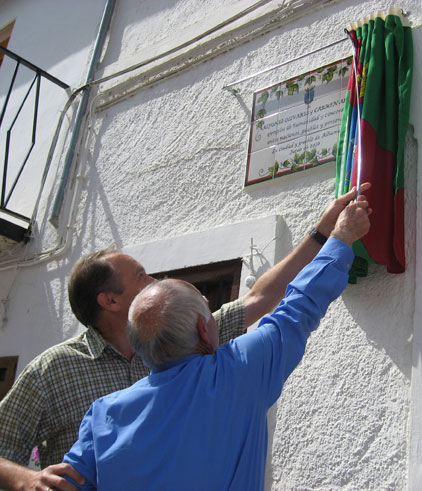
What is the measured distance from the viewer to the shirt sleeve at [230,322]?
2.54 m

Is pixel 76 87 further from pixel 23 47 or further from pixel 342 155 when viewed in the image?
pixel 342 155

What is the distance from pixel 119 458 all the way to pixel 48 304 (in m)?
3.00

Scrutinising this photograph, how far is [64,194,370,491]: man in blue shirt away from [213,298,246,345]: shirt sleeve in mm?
727

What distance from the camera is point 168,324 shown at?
1.68 metres

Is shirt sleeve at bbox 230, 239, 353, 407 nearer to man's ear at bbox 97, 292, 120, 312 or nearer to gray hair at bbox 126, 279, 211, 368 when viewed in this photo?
gray hair at bbox 126, 279, 211, 368

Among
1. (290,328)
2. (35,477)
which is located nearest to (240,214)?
(290,328)

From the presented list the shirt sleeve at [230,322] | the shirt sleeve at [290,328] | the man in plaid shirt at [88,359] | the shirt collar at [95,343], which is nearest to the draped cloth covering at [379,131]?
the man in plaid shirt at [88,359]

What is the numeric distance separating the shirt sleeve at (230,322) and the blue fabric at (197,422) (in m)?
0.76

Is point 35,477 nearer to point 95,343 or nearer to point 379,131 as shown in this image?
point 95,343

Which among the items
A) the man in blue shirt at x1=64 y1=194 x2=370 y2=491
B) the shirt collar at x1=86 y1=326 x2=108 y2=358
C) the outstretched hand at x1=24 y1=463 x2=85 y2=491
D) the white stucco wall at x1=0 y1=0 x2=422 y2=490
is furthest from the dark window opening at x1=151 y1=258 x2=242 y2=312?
the outstretched hand at x1=24 y1=463 x2=85 y2=491

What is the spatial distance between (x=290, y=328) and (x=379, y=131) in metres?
1.34

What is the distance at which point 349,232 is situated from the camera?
205 centimetres

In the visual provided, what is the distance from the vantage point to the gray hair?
5.53 feet

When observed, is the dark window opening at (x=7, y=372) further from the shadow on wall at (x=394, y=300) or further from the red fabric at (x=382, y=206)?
the red fabric at (x=382, y=206)
